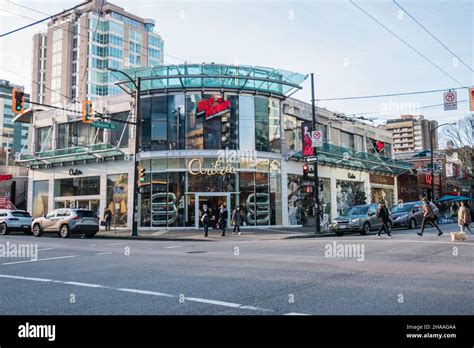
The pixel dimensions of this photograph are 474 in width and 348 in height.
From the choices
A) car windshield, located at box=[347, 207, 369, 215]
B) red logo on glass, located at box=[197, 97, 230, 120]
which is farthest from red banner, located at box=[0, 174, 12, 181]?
car windshield, located at box=[347, 207, 369, 215]

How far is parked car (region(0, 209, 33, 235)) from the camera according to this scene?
90.0 feet

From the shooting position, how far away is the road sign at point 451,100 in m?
21.7

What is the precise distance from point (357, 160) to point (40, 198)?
2768 centimetres

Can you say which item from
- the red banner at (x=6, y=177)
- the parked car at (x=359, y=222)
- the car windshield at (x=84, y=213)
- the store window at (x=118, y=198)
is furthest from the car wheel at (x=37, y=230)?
the red banner at (x=6, y=177)

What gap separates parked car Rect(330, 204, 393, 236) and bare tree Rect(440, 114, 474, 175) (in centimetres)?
2680

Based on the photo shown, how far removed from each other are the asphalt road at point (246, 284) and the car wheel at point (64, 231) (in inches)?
432

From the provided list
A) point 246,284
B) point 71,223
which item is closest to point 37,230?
point 71,223

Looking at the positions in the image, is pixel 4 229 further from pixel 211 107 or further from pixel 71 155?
pixel 211 107

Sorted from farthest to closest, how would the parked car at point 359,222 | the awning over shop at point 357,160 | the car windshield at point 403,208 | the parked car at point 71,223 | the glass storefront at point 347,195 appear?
the glass storefront at point 347,195 → the awning over shop at point 357,160 → the car windshield at point 403,208 → the parked car at point 359,222 → the parked car at point 71,223

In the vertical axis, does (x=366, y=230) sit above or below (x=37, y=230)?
below

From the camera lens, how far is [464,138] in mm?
46750

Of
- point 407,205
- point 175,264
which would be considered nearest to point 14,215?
point 175,264

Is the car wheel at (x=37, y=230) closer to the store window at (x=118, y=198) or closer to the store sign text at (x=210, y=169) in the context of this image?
the store window at (x=118, y=198)

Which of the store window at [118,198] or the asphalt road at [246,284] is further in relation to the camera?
the store window at [118,198]
